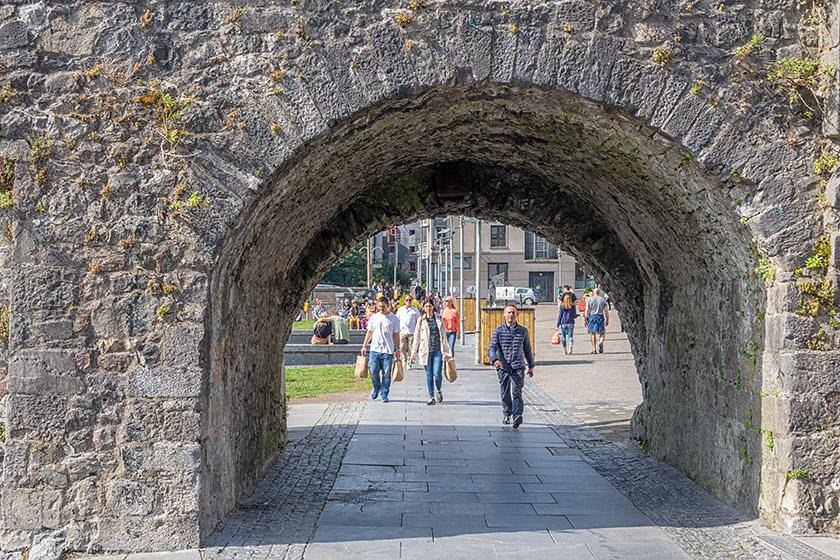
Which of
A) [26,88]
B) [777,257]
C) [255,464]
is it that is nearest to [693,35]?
[777,257]

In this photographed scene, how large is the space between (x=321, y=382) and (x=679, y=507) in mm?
9660

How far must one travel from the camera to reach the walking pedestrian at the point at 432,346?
39.5 ft

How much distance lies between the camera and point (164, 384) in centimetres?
520

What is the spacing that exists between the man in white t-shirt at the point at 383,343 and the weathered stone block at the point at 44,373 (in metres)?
6.59

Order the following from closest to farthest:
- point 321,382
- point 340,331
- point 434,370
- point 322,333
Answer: point 434,370
point 321,382
point 322,333
point 340,331

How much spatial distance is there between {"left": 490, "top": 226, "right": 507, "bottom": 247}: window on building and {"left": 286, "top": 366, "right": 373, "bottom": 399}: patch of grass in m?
36.6

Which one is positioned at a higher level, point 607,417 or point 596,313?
point 596,313

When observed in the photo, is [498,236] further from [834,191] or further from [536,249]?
[834,191]

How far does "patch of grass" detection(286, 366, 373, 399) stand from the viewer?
45.6ft

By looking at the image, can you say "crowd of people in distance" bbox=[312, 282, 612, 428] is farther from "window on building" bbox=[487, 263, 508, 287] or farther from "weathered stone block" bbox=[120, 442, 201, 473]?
"window on building" bbox=[487, 263, 508, 287]

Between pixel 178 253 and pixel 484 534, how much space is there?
268 centimetres

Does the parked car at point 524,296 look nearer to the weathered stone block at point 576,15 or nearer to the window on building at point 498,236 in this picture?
the window on building at point 498,236

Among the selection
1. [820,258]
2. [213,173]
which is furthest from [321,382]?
[820,258]

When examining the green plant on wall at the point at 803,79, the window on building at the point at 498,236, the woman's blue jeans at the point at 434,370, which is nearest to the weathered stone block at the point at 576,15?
the green plant on wall at the point at 803,79
